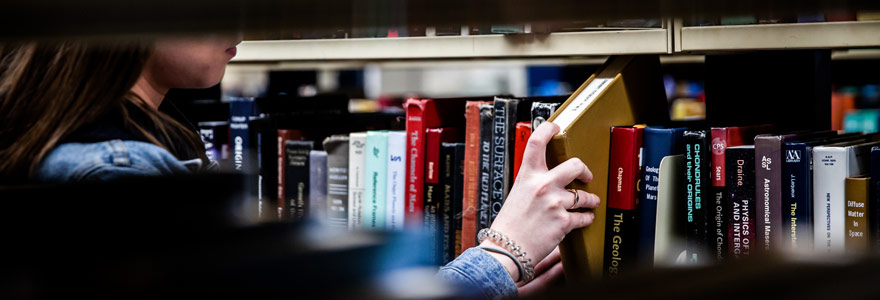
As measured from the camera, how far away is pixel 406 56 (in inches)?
54.5

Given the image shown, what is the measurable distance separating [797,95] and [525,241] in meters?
0.58

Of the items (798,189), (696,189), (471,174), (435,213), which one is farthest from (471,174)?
(798,189)

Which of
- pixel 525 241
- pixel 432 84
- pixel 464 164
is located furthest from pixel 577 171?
pixel 432 84

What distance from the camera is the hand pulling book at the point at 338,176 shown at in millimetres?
1463

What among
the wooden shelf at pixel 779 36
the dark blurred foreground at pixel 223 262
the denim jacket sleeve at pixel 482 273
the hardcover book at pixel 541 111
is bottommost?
the denim jacket sleeve at pixel 482 273

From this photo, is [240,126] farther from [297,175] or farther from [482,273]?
[482,273]

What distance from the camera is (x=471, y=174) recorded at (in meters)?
1.34

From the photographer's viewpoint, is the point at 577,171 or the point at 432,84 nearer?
the point at 577,171

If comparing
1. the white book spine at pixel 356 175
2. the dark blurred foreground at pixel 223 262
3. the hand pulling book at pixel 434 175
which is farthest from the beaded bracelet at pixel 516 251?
the dark blurred foreground at pixel 223 262

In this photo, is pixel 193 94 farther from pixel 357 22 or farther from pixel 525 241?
pixel 357 22

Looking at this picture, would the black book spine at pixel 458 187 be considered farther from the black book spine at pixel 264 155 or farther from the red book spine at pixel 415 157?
the black book spine at pixel 264 155

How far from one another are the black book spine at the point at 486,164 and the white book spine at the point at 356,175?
227 mm

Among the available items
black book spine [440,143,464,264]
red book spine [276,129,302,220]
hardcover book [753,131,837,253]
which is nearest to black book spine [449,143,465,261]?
black book spine [440,143,464,264]

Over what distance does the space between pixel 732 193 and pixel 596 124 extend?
0.69 ft
